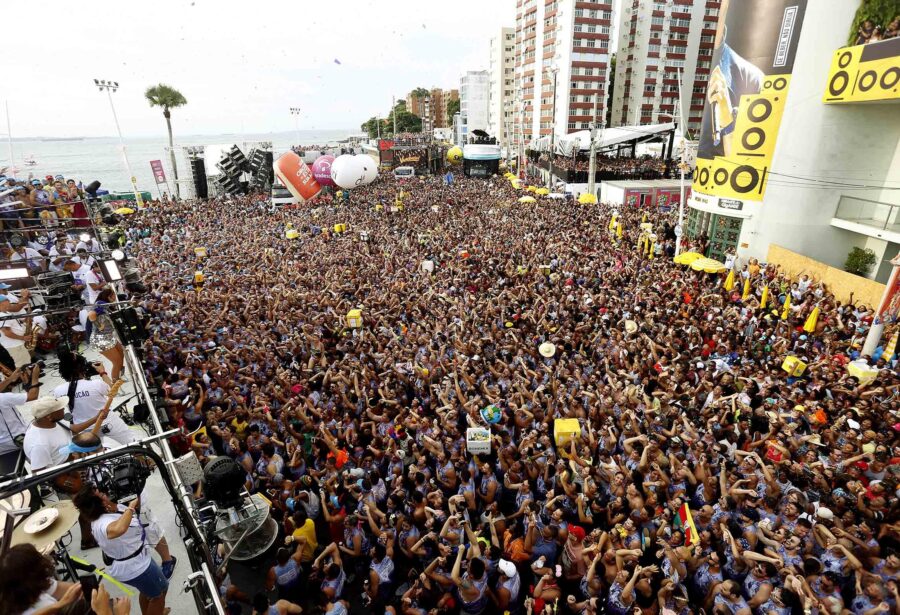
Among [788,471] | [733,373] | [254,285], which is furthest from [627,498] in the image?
[254,285]

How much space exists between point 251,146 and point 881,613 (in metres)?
46.2

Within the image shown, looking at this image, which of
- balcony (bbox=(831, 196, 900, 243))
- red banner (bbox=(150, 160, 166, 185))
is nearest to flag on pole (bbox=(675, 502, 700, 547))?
balcony (bbox=(831, 196, 900, 243))

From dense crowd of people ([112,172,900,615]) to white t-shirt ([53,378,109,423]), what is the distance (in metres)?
1.87

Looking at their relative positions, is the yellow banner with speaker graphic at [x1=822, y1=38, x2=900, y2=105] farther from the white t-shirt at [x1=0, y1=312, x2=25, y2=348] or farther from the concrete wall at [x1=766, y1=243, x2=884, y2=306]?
the white t-shirt at [x1=0, y1=312, x2=25, y2=348]

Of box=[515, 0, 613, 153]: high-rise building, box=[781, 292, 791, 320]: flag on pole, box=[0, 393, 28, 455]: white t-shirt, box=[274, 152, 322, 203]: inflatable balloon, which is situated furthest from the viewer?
box=[515, 0, 613, 153]: high-rise building

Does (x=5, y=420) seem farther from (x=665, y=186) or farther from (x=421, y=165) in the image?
Result: (x=421, y=165)

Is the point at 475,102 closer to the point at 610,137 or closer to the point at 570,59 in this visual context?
the point at 570,59

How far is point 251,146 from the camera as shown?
41.3m

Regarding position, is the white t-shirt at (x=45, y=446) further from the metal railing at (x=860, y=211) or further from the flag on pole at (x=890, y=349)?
the metal railing at (x=860, y=211)

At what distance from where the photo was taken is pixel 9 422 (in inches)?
206

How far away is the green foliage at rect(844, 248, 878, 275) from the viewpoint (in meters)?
13.9

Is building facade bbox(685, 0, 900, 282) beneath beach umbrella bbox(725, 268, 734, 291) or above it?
above

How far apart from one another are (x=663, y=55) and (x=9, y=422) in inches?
2554

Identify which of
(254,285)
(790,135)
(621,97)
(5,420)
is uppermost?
(621,97)
